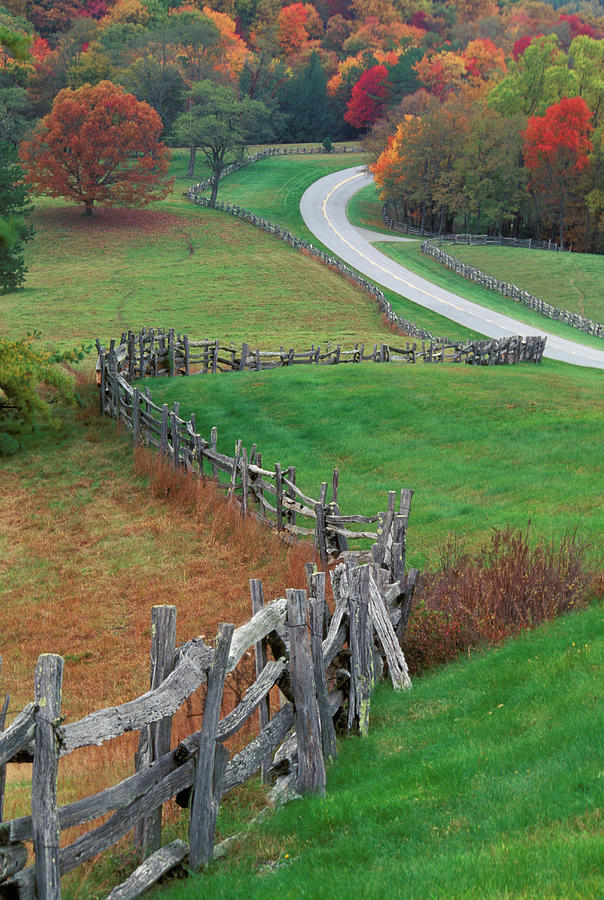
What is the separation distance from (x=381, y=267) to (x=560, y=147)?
21.1 m

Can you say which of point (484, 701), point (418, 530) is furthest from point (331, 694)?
point (418, 530)

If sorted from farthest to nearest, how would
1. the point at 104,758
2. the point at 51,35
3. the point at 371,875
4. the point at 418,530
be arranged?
the point at 51,35 < the point at 418,530 < the point at 104,758 < the point at 371,875

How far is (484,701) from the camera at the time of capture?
7.68 m

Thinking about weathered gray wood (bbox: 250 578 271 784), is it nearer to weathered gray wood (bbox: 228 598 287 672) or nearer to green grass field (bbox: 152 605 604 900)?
weathered gray wood (bbox: 228 598 287 672)

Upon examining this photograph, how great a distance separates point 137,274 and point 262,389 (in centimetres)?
3245

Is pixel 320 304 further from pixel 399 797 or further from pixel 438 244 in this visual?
pixel 399 797

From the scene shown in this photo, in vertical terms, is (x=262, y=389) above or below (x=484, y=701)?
below

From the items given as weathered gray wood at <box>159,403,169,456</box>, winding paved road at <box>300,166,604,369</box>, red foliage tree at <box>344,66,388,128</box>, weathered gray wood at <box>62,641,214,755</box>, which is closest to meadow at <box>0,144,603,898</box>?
weathered gray wood at <box>159,403,169,456</box>

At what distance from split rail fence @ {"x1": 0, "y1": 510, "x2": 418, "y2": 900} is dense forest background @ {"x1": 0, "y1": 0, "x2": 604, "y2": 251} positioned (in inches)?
2020

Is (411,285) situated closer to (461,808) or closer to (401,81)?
(461,808)

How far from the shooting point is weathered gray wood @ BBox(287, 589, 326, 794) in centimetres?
649

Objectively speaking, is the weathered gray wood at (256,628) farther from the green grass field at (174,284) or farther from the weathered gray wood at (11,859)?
the green grass field at (174,284)

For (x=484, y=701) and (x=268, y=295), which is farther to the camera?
(x=268, y=295)

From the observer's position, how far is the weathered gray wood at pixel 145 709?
15.8 feet
